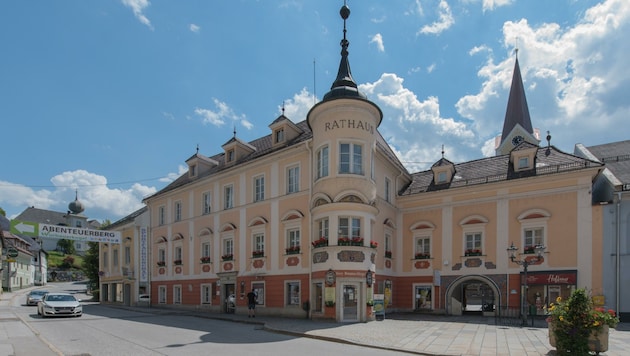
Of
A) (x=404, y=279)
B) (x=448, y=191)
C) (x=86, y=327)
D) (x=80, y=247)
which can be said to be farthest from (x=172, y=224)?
(x=80, y=247)

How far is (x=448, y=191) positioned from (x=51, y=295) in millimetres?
24221

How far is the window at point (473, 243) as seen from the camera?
978 inches

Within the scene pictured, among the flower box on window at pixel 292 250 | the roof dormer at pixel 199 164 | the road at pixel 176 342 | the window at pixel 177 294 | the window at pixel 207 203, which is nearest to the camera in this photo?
the road at pixel 176 342

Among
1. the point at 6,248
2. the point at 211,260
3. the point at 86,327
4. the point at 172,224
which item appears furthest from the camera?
the point at 6,248

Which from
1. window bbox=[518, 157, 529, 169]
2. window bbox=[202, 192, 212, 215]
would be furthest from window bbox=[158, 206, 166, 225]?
window bbox=[518, 157, 529, 169]

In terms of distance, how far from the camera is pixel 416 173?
1204 inches

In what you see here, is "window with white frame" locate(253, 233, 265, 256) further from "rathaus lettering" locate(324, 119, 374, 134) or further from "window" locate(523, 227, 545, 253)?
"window" locate(523, 227, 545, 253)

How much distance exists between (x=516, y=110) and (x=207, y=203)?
35618mm

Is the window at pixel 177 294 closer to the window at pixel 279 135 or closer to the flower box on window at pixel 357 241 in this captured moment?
the window at pixel 279 135

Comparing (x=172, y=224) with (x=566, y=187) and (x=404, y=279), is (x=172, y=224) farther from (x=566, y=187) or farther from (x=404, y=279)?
(x=566, y=187)

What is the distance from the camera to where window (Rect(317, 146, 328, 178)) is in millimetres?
22641

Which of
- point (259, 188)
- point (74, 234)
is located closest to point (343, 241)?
point (259, 188)

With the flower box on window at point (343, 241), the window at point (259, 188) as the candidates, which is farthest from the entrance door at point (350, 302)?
the window at point (259, 188)

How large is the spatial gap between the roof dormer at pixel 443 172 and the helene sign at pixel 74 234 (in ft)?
81.6
